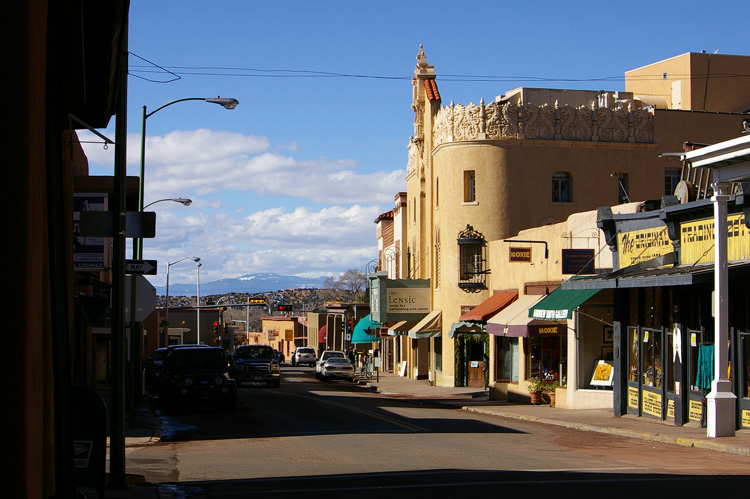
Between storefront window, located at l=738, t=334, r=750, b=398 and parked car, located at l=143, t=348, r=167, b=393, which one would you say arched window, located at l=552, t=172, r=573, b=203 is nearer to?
parked car, located at l=143, t=348, r=167, b=393

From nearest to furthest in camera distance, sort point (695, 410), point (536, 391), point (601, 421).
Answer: point (695, 410)
point (601, 421)
point (536, 391)

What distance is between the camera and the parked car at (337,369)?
5228cm

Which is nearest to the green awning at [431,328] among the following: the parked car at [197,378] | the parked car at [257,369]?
the parked car at [257,369]

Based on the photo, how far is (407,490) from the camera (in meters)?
11.3

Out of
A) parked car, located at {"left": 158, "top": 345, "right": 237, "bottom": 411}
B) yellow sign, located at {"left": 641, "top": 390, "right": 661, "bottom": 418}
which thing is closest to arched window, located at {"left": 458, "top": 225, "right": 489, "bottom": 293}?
parked car, located at {"left": 158, "top": 345, "right": 237, "bottom": 411}

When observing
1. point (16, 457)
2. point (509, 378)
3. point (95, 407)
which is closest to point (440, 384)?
point (509, 378)

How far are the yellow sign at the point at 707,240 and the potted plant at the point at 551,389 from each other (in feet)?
29.0

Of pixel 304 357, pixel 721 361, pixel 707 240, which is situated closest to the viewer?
pixel 721 361

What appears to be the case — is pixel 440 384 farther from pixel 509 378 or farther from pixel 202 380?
pixel 202 380

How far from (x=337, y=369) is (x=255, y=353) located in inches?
466

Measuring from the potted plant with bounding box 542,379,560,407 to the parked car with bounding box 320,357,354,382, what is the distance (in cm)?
2400

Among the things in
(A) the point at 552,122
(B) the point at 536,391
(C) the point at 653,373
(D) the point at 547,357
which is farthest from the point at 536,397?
(A) the point at 552,122

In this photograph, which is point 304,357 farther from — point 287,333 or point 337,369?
point 287,333

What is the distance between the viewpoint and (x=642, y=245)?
23344 mm
